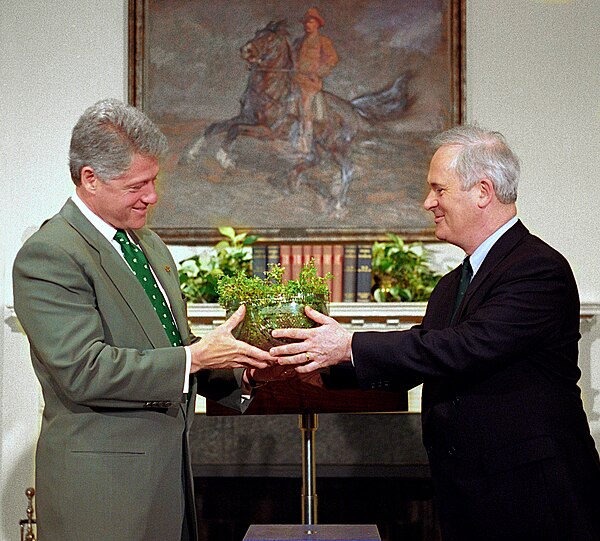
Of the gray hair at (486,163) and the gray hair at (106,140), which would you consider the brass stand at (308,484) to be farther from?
the gray hair at (106,140)

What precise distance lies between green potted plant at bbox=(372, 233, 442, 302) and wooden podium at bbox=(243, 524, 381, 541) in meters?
2.64

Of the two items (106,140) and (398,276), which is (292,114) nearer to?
(398,276)

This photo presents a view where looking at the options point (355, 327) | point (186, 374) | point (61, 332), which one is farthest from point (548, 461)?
point (355, 327)

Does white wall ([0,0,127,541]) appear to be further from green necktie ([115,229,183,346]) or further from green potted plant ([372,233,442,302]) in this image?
green necktie ([115,229,183,346])

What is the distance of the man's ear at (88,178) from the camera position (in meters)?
2.72

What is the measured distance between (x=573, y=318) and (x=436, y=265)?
3046 millimetres

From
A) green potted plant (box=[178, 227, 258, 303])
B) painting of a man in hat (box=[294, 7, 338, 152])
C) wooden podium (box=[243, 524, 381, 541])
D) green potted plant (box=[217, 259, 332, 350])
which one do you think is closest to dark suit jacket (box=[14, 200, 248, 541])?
green potted plant (box=[217, 259, 332, 350])

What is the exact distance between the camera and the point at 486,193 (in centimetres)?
306

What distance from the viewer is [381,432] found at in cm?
600

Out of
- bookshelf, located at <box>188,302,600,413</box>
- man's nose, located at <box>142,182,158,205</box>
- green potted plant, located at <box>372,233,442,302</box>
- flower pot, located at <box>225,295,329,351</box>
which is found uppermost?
man's nose, located at <box>142,182,158,205</box>

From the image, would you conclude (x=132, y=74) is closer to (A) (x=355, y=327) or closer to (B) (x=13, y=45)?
(B) (x=13, y=45)

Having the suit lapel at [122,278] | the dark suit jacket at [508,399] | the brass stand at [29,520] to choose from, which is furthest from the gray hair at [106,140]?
the brass stand at [29,520]

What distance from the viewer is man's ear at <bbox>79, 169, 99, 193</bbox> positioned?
8.91 ft

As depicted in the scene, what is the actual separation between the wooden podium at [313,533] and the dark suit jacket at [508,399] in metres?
0.26
